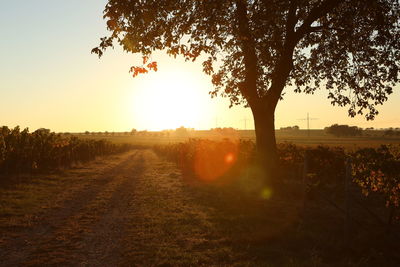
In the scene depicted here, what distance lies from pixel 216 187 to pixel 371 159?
1249cm

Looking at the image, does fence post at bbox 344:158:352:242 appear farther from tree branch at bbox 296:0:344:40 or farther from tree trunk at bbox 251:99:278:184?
tree branch at bbox 296:0:344:40

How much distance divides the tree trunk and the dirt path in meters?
3.69

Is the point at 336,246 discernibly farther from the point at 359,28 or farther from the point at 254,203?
the point at 359,28

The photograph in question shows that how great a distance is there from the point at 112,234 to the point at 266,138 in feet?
27.1

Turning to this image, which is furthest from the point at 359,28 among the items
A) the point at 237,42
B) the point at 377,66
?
the point at 237,42

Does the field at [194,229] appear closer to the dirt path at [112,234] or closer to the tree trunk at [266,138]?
the dirt path at [112,234]

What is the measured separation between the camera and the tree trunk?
15531 millimetres

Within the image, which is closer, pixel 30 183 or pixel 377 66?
pixel 377 66

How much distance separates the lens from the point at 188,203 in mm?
15789

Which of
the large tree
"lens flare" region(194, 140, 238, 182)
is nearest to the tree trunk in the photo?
the large tree

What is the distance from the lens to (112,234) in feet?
33.6

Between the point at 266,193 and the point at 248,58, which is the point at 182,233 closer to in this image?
the point at 266,193

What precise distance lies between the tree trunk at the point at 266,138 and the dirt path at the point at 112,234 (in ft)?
12.1

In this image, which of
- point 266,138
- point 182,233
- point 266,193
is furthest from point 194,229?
point 266,138
